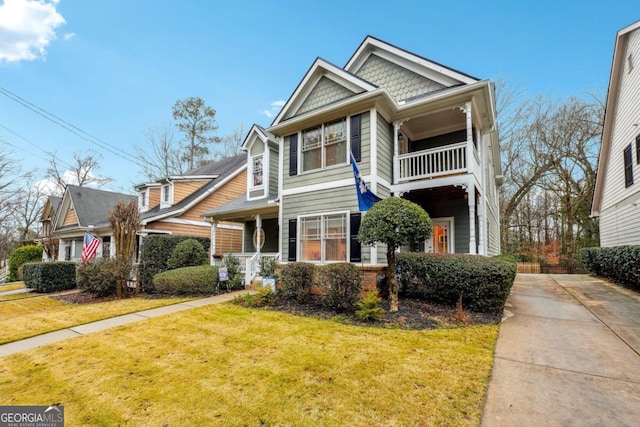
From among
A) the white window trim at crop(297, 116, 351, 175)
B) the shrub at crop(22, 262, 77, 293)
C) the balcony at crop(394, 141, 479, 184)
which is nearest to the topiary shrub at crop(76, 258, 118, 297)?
the shrub at crop(22, 262, 77, 293)

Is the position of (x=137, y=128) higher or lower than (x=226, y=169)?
higher

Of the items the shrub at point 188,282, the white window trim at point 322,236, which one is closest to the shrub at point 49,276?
the shrub at point 188,282

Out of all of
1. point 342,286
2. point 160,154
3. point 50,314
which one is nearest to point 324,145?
point 342,286

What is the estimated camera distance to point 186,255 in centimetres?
1159

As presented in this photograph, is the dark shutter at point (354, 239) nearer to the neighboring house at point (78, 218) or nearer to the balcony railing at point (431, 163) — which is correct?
the balcony railing at point (431, 163)

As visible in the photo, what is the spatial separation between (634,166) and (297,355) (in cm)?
1352

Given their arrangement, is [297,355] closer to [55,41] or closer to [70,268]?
[70,268]

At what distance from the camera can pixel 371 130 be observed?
28.6ft

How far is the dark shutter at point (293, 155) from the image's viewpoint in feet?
33.8

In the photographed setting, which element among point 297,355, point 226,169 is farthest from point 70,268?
point 297,355

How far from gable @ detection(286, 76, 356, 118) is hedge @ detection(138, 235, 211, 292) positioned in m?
7.05

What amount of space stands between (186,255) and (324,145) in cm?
684

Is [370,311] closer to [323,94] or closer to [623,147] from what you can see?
[323,94]

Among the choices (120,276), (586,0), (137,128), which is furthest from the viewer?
(137,128)
